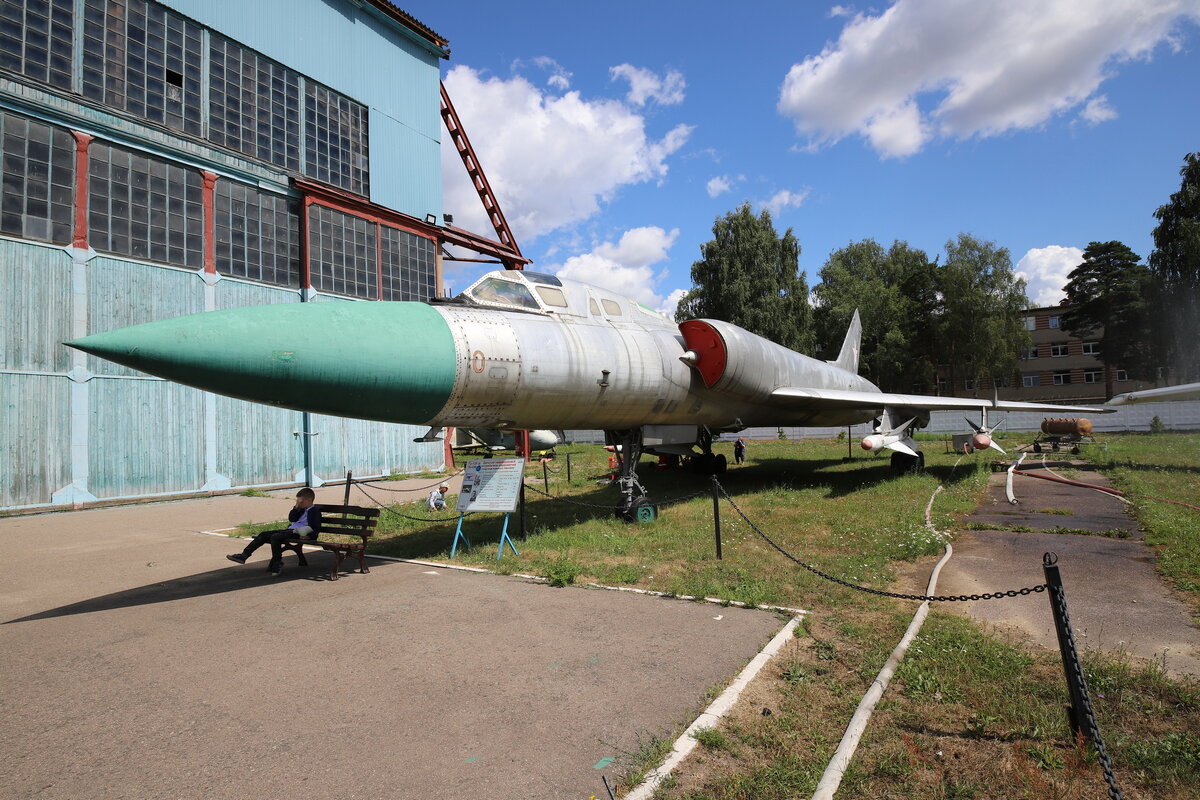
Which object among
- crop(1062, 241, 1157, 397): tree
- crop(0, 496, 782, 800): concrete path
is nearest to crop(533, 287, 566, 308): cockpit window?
crop(0, 496, 782, 800): concrete path

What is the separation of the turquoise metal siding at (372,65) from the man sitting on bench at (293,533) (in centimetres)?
1746

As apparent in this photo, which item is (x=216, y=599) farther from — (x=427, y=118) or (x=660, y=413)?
(x=427, y=118)

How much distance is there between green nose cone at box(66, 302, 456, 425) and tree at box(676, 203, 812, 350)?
30.7m

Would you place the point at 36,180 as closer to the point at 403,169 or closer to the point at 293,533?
the point at 403,169

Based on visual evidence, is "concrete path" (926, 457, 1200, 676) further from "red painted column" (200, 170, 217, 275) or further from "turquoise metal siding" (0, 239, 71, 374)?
"red painted column" (200, 170, 217, 275)

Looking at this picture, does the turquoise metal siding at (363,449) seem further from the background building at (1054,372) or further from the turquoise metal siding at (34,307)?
the background building at (1054,372)

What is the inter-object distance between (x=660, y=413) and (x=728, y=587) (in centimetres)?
362

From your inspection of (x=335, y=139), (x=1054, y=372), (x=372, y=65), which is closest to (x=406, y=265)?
(x=335, y=139)

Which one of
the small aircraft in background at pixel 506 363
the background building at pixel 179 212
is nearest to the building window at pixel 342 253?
the background building at pixel 179 212

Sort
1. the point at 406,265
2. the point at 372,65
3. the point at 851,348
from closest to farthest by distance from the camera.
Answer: the point at 851,348 → the point at 372,65 → the point at 406,265

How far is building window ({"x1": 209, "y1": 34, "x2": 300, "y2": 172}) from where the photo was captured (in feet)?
57.4

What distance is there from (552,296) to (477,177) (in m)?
24.3

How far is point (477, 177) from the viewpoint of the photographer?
2953cm

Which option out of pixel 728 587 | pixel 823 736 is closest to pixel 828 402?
pixel 728 587
